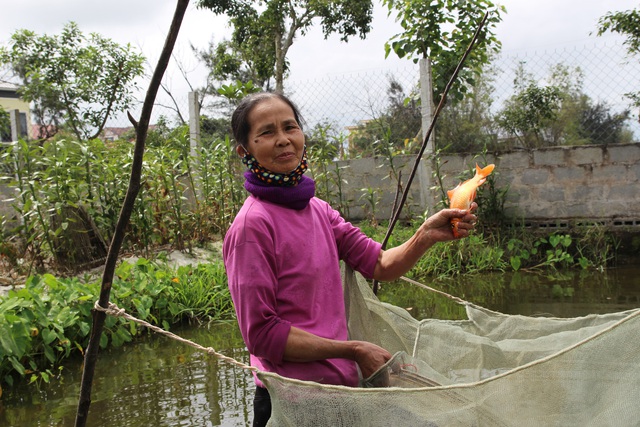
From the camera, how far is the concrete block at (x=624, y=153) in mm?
6102

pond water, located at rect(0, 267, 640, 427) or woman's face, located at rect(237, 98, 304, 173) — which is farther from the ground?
woman's face, located at rect(237, 98, 304, 173)

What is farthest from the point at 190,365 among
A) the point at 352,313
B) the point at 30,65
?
the point at 30,65

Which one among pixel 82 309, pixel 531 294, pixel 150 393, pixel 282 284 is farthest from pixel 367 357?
pixel 531 294

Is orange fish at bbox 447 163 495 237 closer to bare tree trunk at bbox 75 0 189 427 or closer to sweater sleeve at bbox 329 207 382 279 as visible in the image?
Answer: sweater sleeve at bbox 329 207 382 279

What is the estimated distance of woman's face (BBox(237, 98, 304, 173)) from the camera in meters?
1.61

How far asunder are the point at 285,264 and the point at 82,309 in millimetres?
2610

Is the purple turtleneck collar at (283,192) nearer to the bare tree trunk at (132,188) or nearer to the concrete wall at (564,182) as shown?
the bare tree trunk at (132,188)

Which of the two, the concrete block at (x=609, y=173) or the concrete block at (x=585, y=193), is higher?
the concrete block at (x=609, y=173)

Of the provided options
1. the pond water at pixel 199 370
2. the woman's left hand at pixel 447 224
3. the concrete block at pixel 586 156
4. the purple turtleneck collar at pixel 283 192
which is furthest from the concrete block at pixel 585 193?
the purple turtleneck collar at pixel 283 192

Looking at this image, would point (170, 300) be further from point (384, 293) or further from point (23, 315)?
point (384, 293)

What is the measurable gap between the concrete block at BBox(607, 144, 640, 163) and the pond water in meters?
1.31

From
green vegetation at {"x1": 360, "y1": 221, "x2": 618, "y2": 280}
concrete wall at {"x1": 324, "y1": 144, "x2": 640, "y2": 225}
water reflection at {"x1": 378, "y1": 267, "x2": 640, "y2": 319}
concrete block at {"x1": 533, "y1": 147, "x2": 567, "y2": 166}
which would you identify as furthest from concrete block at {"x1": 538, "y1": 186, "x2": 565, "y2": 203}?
water reflection at {"x1": 378, "y1": 267, "x2": 640, "y2": 319}

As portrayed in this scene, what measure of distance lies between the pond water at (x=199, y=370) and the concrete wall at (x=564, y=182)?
3.36 feet

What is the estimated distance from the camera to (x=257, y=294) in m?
1.43
